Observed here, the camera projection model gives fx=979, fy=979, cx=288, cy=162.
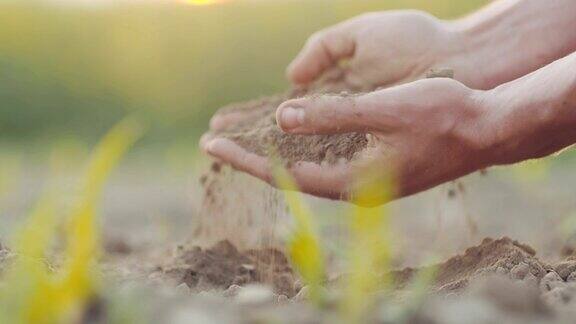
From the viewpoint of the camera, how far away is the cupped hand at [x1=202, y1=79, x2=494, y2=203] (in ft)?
7.55

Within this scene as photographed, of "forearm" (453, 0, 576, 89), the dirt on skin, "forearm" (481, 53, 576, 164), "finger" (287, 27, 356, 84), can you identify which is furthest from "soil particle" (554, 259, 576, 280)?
"finger" (287, 27, 356, 84)

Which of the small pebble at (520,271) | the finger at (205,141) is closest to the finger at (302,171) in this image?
the finger at (205,141)

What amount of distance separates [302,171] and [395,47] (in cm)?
88

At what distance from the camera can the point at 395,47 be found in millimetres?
3250

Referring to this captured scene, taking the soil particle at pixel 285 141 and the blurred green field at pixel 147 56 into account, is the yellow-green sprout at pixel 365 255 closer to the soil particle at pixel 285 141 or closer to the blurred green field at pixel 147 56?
the soil particle at pixel 285 141

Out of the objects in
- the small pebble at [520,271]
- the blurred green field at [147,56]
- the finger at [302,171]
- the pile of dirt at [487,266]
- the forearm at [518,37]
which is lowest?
the small pebble at [520,271]

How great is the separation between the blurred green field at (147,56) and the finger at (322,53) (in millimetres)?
5387

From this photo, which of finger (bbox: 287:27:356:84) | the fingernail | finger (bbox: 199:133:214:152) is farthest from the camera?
finger (bbox: 287:27:356:84)

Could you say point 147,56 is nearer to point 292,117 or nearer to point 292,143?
point 292,143

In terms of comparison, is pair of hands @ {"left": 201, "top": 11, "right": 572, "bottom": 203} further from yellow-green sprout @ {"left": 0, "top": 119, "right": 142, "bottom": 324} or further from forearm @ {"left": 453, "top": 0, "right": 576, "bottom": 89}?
yellow-green sprout @ {"left": 0, "top": 119, "right": 142, "bottom": 324}

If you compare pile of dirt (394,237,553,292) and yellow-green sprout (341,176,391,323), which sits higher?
pile of dirt (394,237,553,292)

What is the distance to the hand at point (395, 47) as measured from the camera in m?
3.22

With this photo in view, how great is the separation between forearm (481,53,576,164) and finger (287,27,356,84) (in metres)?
0.95

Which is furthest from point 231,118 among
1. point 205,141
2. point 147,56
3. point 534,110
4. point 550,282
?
point 147,56
